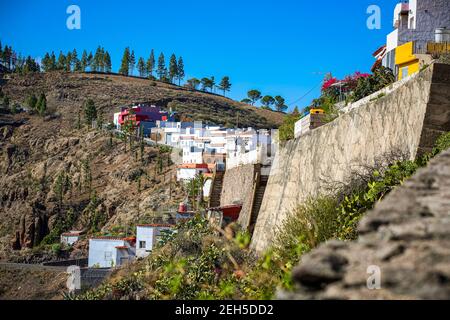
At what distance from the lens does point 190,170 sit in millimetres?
61500

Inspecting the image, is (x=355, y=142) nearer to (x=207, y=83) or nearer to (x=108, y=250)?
(x=108, y=250)

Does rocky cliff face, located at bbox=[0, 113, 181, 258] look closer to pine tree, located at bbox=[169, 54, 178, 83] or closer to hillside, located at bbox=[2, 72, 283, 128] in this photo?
hillside, located at bbox=[2, 72, 283, 128]

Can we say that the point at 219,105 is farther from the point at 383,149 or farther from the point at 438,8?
the point at 383,149

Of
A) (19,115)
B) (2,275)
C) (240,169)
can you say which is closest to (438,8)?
(240,169)

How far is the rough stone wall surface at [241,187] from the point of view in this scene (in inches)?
886

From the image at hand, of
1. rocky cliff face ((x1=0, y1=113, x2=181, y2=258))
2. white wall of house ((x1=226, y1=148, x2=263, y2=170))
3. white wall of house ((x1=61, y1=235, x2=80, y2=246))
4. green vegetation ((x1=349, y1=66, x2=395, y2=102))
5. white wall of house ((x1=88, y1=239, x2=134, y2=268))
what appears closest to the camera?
green vegetation ((x1=349, y1=66, x2=395, y2=102))

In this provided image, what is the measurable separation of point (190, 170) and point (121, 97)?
55.2 metres

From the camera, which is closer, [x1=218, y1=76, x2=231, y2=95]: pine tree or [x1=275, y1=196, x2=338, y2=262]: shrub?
[x1=275, y1=196, x2=338, y2=262]: shrub

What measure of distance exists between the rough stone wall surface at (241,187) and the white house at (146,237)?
178 inches

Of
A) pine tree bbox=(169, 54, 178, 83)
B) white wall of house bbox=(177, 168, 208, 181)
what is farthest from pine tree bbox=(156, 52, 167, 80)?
white wall of house bbox=(177, 168, 208, 181)

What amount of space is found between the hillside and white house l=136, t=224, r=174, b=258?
64348 mm

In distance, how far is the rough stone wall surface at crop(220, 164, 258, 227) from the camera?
22.5 metres

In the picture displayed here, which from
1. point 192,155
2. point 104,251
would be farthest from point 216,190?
point 192,155
